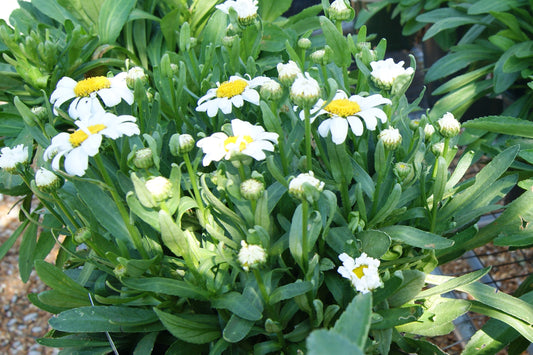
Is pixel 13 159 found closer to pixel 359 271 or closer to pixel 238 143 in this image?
pixel 238 143

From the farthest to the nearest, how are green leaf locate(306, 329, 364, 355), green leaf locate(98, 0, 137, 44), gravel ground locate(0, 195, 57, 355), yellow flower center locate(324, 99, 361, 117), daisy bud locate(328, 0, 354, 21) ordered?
gravel ground locate(0, 195, 57, 355) → green leaf locate(98, 0, 137, 44) → daisy bud locate(328, 0, 354, 21) → yellow flower center locate(324, 99, 361, 117) → green leaf locate(306, 329, 364, 355)

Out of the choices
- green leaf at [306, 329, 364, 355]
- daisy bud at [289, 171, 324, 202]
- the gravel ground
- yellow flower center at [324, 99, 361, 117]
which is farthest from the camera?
the gravel ground

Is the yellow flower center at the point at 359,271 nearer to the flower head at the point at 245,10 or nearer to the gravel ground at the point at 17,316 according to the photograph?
the flower head at the point at 245,10

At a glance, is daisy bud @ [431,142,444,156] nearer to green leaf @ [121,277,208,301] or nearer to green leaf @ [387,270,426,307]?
green leaf @ [387,270,426,307]

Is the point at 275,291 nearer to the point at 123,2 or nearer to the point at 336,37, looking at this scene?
the point at 336,37

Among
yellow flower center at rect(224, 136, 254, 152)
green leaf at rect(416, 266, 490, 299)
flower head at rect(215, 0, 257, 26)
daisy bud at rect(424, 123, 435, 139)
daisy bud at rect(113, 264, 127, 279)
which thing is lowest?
green leaf at rect(416, 266, 490, 299)

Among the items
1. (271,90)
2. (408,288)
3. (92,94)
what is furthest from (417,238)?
(92,94)

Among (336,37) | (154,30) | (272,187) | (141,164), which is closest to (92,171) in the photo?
(141,164)

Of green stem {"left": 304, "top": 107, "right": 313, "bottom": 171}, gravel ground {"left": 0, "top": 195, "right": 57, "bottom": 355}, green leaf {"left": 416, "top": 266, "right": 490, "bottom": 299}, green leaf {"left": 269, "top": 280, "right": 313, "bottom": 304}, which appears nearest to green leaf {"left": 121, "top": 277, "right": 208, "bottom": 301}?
green leaf {"left": 269, "top": 280, "right": 313, "bottom": 304}
